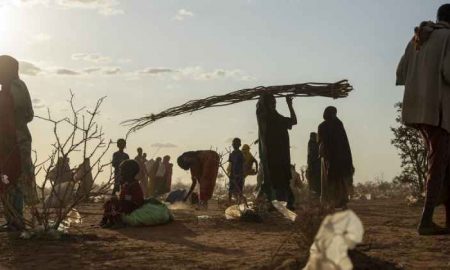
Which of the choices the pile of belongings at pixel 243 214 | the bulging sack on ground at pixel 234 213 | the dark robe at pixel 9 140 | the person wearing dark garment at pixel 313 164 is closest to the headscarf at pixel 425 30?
the pile of belongings at pixel 243 214

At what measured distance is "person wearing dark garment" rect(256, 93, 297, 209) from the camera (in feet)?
32.0

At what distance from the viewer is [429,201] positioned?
513 centimetres

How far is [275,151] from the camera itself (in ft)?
32.5

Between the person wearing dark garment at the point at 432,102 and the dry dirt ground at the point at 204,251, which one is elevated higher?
the person wearing dark garment at the point at 432,102

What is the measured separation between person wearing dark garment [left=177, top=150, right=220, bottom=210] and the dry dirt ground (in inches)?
192

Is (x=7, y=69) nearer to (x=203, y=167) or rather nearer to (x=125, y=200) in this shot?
(x=125, y=200)

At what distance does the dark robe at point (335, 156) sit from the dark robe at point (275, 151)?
904 millimetres

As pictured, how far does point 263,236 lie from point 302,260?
2.29 m

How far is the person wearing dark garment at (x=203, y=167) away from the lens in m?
11.6

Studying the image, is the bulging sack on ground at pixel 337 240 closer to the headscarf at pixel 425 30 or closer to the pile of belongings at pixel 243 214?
the headscarf at pixel 425 30

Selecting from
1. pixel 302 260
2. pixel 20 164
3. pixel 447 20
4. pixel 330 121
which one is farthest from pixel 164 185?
pixel 302 260

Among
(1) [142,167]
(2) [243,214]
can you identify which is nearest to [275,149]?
(2) [243,214]

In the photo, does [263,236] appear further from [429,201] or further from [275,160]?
[275,160]

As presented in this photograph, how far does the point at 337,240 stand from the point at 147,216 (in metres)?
5.81
